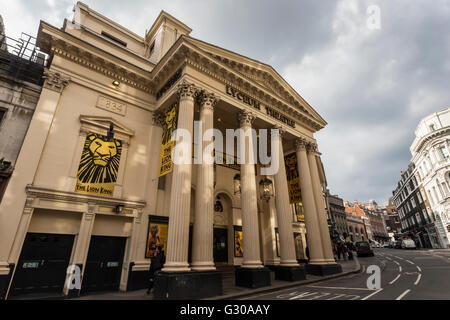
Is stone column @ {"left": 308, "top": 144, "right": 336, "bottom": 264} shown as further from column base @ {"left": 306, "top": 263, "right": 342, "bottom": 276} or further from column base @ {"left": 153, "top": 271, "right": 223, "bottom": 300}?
column base @ {"left": 153, "top": 271, "right": 223, "bottom": 300}

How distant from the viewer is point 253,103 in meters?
14.1

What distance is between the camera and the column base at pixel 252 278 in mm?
9766

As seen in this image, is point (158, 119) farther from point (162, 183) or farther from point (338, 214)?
point (338, 214)

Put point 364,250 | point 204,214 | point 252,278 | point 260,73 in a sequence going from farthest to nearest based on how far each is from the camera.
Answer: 1. point 364,250
2. point 260,73
3. point 252,278
4. point 204,214

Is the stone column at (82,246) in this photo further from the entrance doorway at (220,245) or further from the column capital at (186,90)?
the entrance doorway at (220,245)

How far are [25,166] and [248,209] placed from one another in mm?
9392

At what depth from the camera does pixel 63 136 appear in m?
10.1

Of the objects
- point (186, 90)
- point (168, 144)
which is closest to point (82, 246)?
point (168, 144)

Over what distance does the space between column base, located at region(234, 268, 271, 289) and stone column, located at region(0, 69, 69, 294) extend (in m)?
8.48

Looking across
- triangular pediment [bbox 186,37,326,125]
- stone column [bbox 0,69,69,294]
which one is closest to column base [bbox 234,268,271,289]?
stone column [bbox 0,69,69,294]

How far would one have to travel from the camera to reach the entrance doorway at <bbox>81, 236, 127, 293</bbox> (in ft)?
31.4

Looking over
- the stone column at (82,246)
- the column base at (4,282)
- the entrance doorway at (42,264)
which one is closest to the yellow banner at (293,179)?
the stone column at (82,246)
